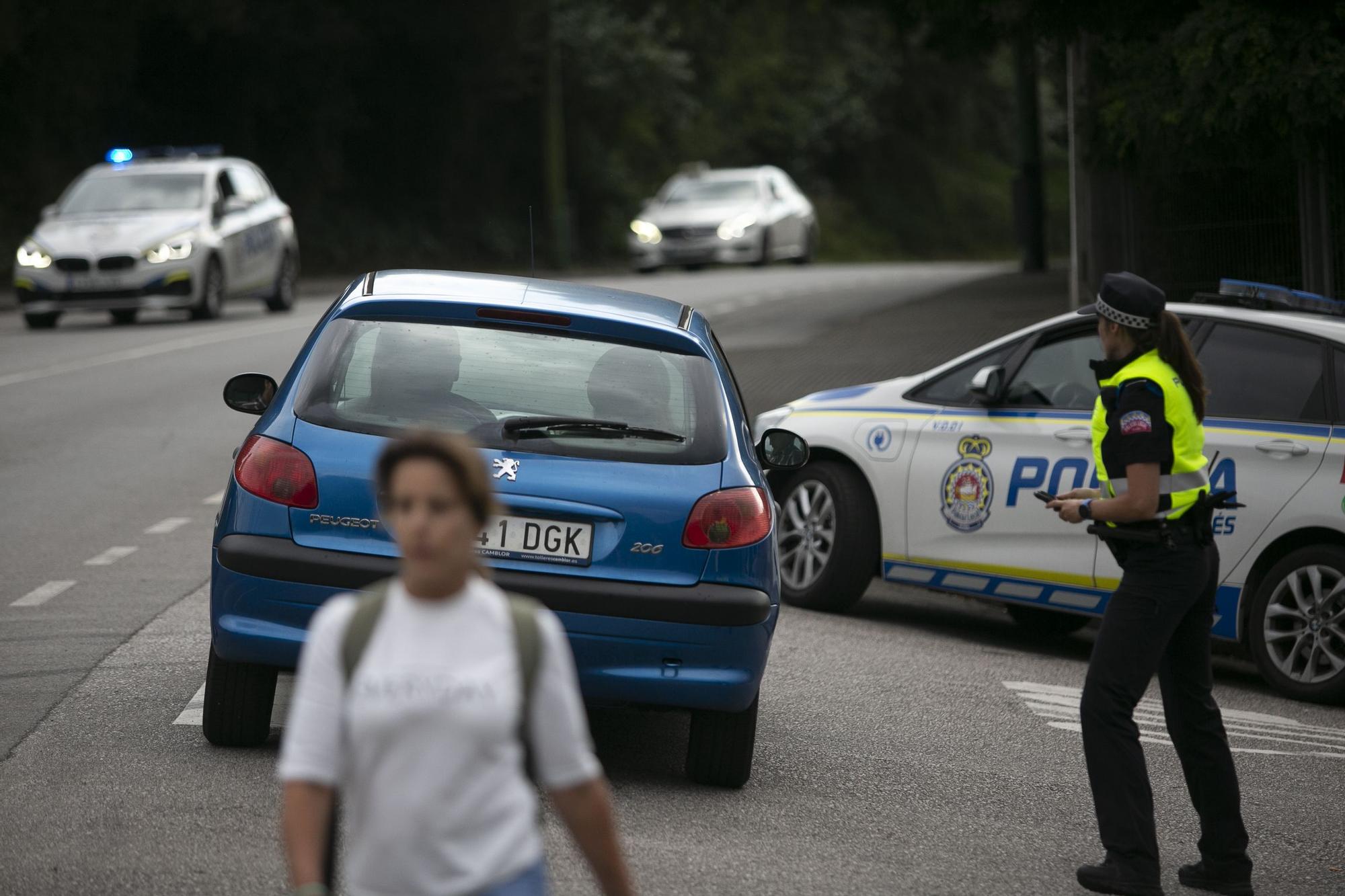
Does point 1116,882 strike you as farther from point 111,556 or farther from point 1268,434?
point 111,556

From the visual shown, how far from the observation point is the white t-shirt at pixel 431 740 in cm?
292

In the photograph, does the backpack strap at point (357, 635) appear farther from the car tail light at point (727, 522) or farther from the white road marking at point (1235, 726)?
the white road marking at point (1235, 726)

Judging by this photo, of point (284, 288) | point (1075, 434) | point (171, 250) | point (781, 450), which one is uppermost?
point (171, 250)

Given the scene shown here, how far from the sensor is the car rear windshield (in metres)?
5.88

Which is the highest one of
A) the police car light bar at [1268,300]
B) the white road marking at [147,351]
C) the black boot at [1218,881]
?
the white road marking at [147,351]

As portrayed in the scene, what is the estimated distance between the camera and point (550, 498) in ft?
18.7

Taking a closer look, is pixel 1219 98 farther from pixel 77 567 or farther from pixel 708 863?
pixel 708 863

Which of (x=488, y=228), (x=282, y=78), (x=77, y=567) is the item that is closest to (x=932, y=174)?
(x=488, y=228)

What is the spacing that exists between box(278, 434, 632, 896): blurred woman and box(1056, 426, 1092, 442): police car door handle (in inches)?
223

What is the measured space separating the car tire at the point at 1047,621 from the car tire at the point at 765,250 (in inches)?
1026

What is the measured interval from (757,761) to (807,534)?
10.00ft

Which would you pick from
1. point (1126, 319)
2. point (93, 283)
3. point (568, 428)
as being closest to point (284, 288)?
point (93, 283)

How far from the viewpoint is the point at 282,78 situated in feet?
127

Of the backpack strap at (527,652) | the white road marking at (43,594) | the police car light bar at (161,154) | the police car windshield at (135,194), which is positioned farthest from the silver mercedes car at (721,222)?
the backpack strap at (527,652)
